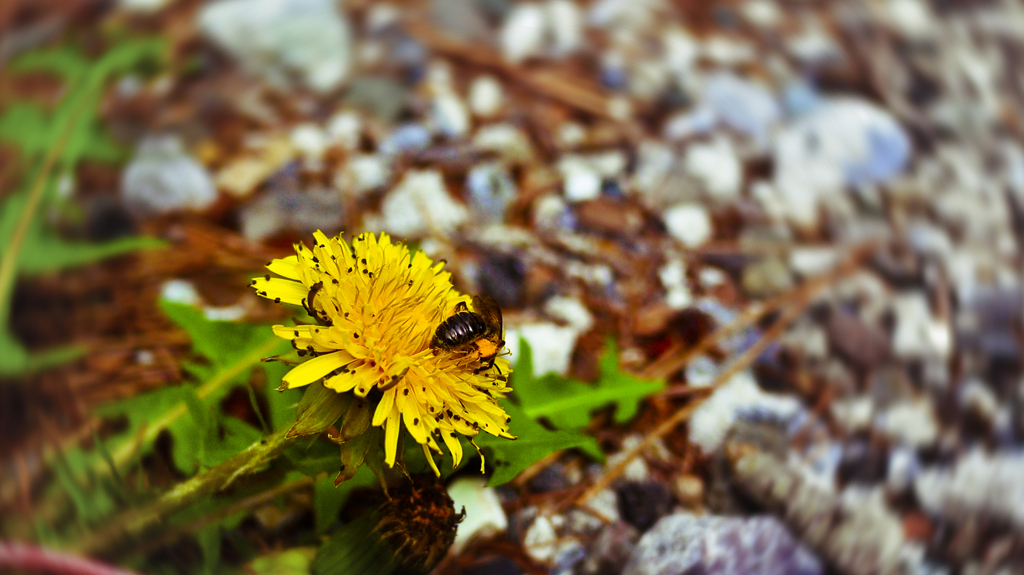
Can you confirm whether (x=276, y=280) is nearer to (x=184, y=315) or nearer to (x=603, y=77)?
(x=184, y=315)

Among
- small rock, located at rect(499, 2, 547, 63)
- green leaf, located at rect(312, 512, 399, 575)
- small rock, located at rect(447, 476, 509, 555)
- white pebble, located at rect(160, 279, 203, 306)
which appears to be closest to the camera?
green leaf, located at rect(312, 512, 399, 575)

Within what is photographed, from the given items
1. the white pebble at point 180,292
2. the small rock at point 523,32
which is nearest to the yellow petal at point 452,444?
the white pebble at point 180,292

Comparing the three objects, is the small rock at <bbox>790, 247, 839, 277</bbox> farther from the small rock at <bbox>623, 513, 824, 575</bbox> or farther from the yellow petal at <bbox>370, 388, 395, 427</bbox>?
the yellow petal at <bbox>370, 388, 395, 427</bbox>

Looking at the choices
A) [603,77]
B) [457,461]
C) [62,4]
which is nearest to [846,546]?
[457,461]

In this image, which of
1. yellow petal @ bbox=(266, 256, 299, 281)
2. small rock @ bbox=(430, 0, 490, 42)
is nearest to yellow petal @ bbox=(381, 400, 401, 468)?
yellow petal @ bbox=(266, 256, 299, 281)

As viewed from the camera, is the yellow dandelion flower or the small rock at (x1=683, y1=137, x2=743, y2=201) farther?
the small rock at (x1=683, y1=137, x2=743, y2=201)

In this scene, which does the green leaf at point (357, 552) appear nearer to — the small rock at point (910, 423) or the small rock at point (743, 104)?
the small rock at point (910, 423)

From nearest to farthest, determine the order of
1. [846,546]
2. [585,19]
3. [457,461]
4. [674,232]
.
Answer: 1. [457,461]
2. [846,546]
3. [674,232]
4. [585,19]
